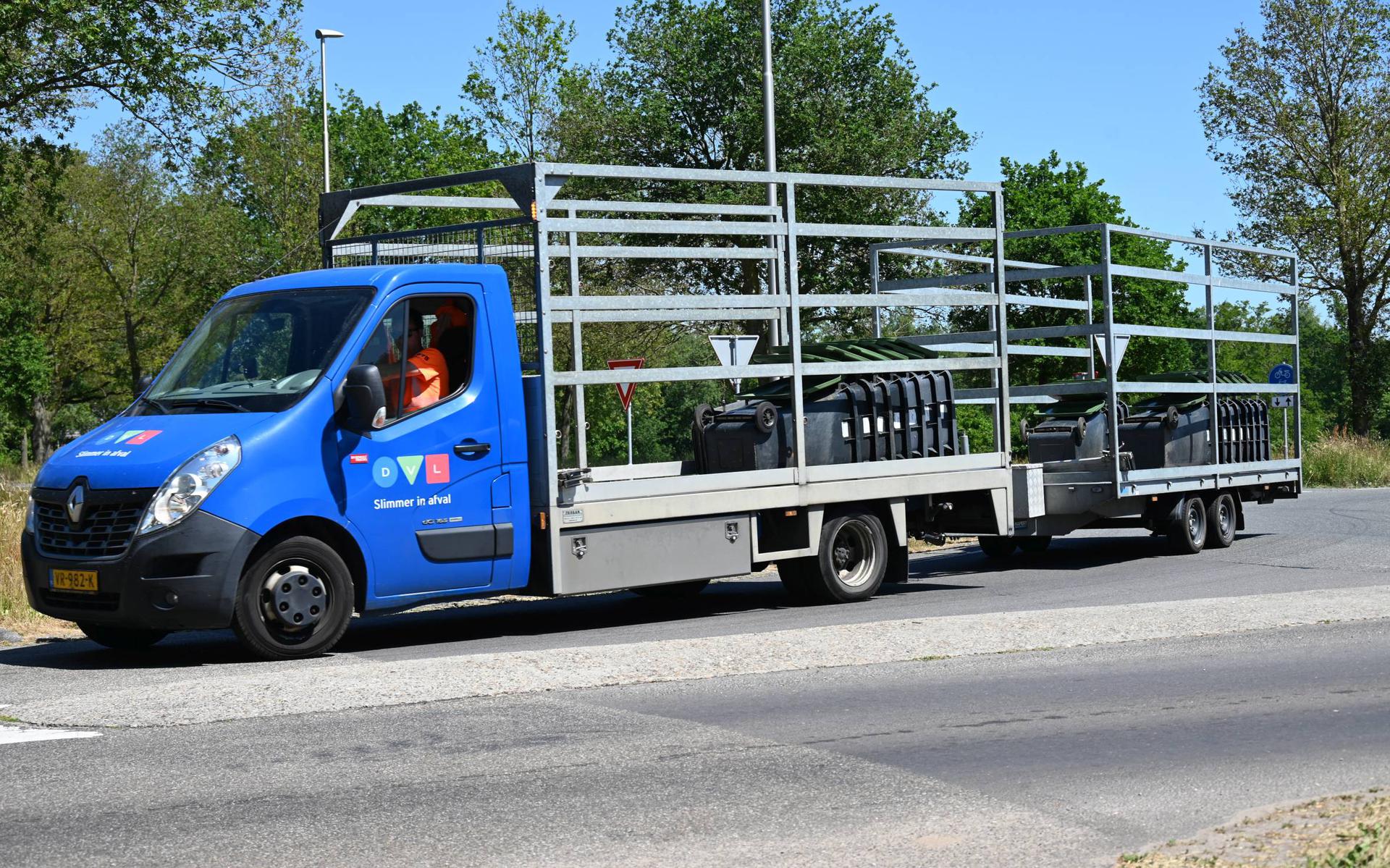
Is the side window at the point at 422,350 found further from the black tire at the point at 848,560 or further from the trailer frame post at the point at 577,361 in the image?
the black tire at the point at 848,560

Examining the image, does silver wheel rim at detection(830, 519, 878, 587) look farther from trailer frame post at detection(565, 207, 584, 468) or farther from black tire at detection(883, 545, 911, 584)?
trailer frame post at detection(565, 207, 584, 468)

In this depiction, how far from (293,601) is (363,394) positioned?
1337 millimetres

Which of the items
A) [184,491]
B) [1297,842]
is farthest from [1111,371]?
[1297,842]

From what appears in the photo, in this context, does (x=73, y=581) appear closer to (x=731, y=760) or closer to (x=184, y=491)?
(x=184, y=491)

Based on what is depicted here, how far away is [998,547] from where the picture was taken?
17.2m

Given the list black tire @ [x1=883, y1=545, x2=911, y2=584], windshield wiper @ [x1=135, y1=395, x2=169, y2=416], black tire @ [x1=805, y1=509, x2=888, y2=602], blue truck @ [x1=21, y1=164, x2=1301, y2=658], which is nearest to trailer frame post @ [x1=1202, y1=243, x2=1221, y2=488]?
blue truck @ [x1=21, y1=164, x2=1301, y2=658]

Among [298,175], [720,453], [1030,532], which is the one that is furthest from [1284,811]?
[298,175]

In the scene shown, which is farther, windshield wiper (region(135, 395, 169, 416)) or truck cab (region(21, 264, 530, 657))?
windshield wiper (region(135, 395, 169, 416))

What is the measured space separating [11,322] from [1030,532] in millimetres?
41697

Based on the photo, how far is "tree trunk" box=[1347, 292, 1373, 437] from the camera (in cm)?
4281

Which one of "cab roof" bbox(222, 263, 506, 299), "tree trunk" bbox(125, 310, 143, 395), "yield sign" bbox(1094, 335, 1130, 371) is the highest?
"tree trunk" bbox(125, 310, 143, 395)

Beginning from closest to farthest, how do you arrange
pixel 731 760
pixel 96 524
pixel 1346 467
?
pixel 731 760, pixel 96 524, pixel 1346 467

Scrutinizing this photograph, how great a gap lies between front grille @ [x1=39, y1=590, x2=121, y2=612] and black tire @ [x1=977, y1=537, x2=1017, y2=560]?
985 cm

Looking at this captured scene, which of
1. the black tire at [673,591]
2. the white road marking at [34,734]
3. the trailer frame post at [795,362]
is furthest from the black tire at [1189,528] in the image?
the white road marking at [34,734]
